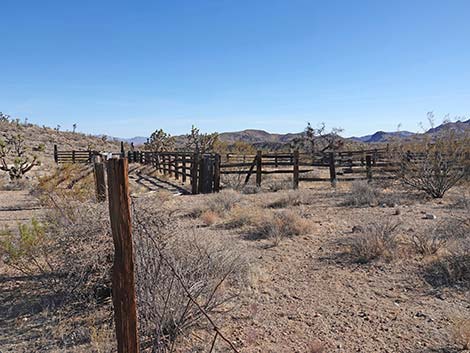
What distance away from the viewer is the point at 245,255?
6203 millimetres

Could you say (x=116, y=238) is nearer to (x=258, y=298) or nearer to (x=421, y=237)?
(x=258, y=298)

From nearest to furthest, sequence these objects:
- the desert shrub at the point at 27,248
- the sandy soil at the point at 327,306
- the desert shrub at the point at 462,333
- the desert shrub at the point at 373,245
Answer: the desert shrub at the point at 462,333, the sandy soil at the point at 327,306, the desert shrub at the point at 27,248, the desert shrub at the point at 373,245

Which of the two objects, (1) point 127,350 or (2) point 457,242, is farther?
(2) point 457,242

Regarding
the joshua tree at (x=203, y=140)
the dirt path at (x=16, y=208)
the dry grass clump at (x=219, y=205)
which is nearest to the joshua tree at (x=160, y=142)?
the joshua tree at (x=203, y=140)

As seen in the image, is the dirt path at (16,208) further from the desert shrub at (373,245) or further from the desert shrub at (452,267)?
the desert shrub at (452,267)

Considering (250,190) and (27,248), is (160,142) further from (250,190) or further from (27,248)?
(27,248)

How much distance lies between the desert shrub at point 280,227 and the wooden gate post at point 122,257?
556 cm

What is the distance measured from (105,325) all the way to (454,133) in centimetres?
1287

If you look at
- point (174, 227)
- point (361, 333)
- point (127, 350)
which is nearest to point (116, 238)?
point (127, 350)

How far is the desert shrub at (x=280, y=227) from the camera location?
27.3 ft

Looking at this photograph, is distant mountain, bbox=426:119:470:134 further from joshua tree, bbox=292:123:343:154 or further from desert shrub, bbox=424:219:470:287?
joshua tree, bbox=292:123:343:154

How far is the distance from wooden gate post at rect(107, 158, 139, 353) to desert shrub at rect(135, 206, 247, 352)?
1.73ft

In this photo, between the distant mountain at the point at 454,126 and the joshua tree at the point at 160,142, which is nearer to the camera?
the distant mountain at the point at 454,126

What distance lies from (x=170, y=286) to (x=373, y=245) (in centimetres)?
424
